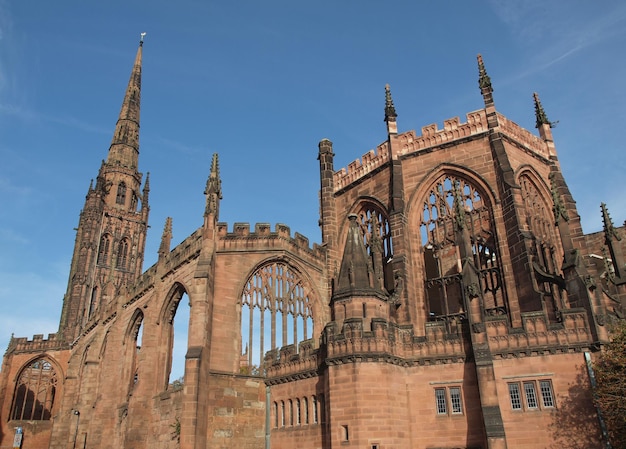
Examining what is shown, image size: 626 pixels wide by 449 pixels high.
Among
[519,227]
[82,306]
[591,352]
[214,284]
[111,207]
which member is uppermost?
[111,207]

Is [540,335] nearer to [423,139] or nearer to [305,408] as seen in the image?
[305,408]

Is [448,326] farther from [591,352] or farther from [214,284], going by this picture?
[214,284]

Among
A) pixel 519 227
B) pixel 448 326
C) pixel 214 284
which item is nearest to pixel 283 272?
pixel 214 284

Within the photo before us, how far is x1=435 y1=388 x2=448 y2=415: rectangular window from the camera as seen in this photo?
20.0 metres

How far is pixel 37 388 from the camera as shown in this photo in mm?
49656

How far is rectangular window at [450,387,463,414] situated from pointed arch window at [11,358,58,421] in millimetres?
39918

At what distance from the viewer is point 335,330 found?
2078 cm

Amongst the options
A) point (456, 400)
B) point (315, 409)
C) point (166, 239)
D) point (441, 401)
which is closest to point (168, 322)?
point (166, 239)

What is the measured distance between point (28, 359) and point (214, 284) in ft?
98.5

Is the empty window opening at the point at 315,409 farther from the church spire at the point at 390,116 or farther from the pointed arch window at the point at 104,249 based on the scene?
the pointed arch window at the point at 104,249

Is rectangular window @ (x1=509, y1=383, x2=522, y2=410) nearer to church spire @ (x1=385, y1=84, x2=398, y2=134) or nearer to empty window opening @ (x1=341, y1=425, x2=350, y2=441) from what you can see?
empty window opening @ (x1=341, y1=425, x2=350, y2=441)

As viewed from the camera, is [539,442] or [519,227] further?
[519,227]

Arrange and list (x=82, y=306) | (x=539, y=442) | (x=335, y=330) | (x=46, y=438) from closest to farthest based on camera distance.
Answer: (x=539, y=442)
(x=335, y=330)
(x=46, y=438)
(x=82, y=306)

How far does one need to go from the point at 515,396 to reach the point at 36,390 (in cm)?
4632
